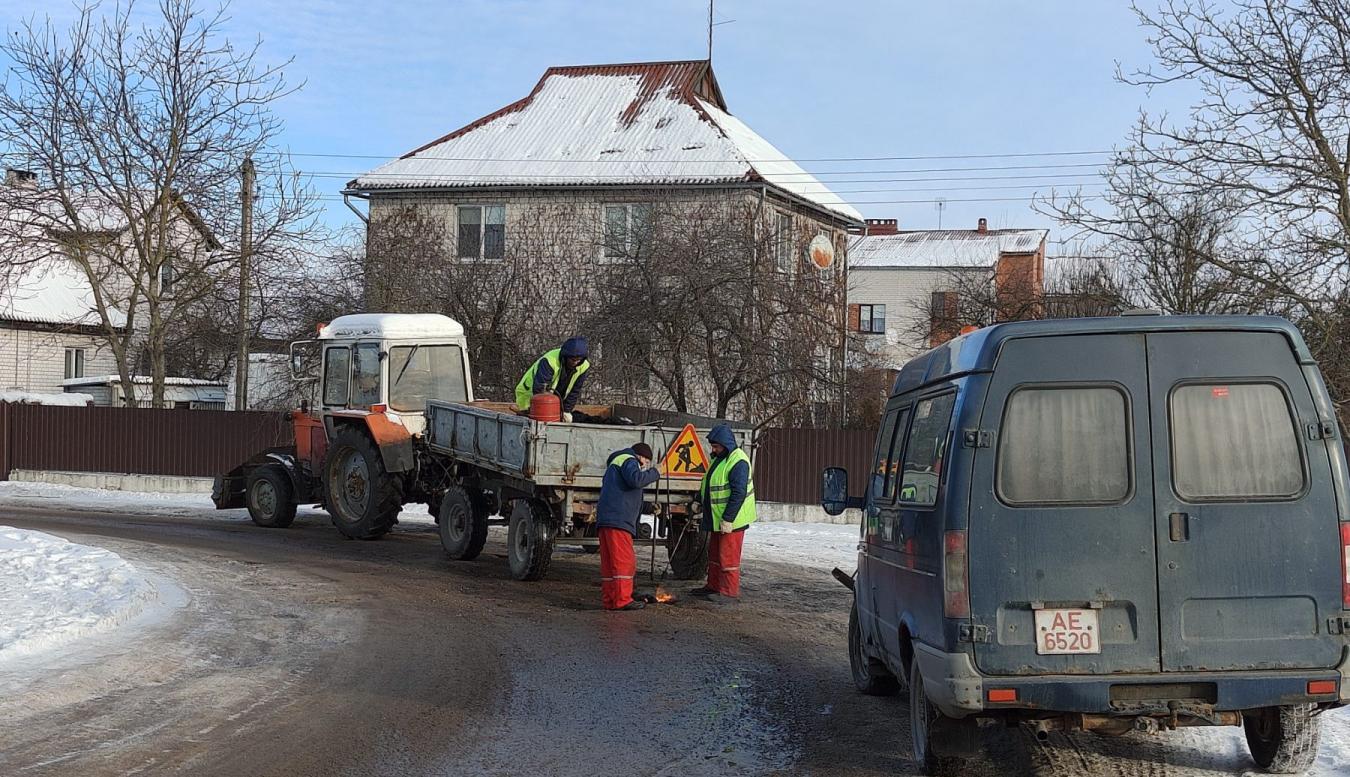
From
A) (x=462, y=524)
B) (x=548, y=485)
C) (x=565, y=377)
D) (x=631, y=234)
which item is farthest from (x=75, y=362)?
(x=548, y=485)

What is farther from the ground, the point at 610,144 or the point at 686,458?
the point at 610,144

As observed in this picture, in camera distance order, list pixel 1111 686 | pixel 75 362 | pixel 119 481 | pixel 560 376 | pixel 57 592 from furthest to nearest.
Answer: pixel 75 362 < pixel 119 481 < pixel 560 376 < pixel 57 592 < pixel 1111 686

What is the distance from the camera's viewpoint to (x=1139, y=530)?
562 cm

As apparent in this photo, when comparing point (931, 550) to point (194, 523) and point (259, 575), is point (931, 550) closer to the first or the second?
point (259, 575)

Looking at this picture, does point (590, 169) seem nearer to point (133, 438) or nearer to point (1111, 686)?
point (133, 438)

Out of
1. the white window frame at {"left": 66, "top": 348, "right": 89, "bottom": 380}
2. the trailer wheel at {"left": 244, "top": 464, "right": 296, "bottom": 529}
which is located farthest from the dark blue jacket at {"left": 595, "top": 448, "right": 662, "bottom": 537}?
the white window frame at {"left": 66, "top": 348, "right": 89, "bottom": 380}

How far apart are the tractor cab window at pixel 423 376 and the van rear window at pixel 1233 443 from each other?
1166cm

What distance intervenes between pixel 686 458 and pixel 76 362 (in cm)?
3823

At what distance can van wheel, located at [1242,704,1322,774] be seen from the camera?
600cm

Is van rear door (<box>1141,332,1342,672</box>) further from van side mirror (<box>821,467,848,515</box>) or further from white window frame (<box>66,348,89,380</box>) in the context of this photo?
white window frame (<box>66,348,89,380</box>)

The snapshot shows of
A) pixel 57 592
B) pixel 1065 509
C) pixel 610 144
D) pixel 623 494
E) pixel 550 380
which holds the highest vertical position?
pixel 610 144

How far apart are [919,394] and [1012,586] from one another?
1479mm

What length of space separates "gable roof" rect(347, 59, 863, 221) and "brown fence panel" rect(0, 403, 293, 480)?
984 centimetres

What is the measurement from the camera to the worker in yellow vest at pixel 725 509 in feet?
40.2
